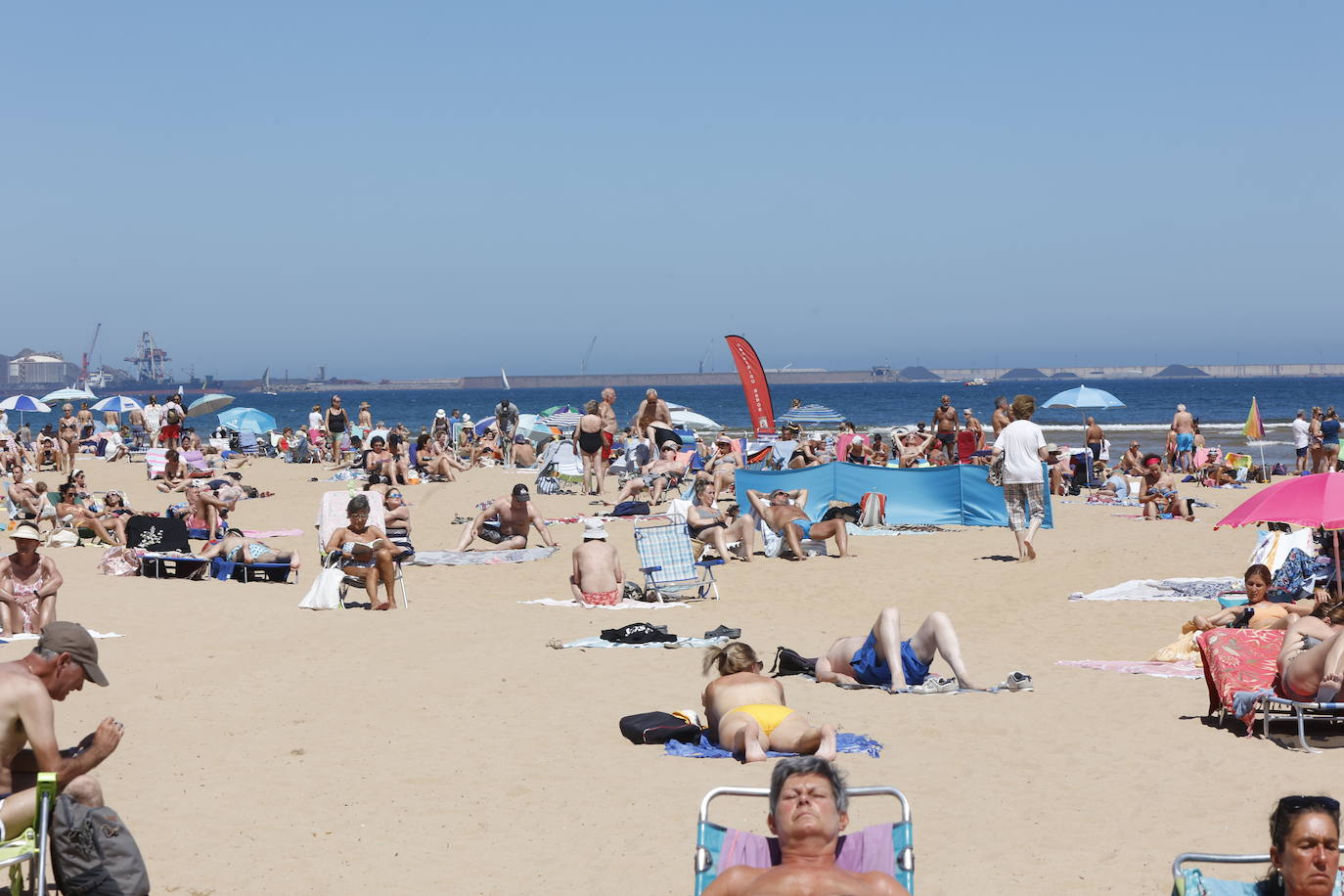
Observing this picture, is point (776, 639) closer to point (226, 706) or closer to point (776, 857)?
point (226, 706)

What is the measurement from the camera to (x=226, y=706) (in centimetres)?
680

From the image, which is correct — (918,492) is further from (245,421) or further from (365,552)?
(245,421)

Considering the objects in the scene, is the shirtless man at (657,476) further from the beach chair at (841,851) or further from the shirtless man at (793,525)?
the beach chair at (841,851)

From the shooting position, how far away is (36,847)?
3.74 meters

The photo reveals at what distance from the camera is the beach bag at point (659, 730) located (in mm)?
6059

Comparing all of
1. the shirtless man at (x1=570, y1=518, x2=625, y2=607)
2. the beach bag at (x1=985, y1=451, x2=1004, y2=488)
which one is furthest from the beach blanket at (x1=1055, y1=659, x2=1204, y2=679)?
the beach bag at (x1=985, y1=451, x2=1004, y2=488)

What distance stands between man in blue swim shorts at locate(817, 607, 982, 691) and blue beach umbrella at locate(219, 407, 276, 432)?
883 inches

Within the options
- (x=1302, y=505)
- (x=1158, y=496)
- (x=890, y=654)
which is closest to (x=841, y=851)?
(x=890, y=654)

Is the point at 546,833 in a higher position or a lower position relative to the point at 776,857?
lower

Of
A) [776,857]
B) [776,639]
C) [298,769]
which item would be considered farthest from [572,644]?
[776,857]

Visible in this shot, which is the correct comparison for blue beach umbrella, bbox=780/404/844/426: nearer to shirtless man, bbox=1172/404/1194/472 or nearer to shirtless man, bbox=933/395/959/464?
shirtless man, bbox=933/395/959/464

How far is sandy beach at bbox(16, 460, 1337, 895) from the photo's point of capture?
4.59m

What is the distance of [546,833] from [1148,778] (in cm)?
256

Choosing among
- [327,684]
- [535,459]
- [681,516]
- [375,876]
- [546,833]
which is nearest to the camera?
[375,876]
